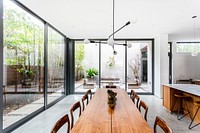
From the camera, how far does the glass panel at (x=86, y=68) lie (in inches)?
320

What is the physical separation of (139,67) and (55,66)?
426cm

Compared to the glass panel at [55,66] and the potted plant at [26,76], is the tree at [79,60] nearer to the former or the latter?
the glass panel at [55,66]

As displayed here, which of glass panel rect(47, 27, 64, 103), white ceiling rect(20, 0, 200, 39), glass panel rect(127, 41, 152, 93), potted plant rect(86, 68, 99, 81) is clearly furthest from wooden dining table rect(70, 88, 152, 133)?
glass panel rect(127, 41, 152, 93)

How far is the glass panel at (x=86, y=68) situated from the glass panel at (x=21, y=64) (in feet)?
10.3

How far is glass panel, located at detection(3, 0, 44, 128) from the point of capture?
3369mm

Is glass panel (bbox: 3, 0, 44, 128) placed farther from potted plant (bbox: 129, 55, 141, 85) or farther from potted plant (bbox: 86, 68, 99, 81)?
potted plant (bbox: 129, 55, 141, 85)

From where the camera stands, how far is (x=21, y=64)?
391cm

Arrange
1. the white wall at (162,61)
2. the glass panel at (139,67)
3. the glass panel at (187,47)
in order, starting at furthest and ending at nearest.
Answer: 1. the glass panel at (187,47)
2. the glass panel at (139,67)
3. the white wall at (162,61)

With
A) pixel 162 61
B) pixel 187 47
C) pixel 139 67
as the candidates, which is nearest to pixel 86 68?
pixel 139 67

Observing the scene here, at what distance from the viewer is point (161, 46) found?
680 centimetres

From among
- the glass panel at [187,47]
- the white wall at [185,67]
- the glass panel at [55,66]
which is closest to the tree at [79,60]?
the glass panel at [55,66]

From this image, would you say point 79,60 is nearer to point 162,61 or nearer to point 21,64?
point 162,61

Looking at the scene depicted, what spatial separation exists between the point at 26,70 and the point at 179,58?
7882 mm

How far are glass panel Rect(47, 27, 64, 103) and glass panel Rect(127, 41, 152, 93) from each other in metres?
3.36
